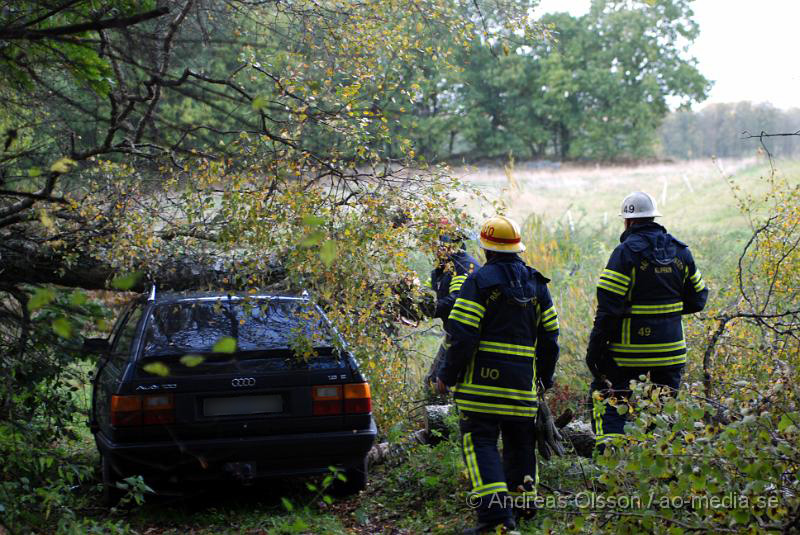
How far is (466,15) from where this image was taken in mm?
7273

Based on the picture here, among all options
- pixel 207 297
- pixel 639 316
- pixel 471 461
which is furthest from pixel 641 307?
pixel 207 297

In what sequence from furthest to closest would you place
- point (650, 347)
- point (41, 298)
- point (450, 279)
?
point (450, 279) → point (650, 347) → point (41, 298)

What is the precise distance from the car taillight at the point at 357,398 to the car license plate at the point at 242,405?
0.45m

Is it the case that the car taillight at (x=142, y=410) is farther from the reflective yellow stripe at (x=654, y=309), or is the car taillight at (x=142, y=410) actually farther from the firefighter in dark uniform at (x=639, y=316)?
the reflective yellow stripe at (x=654, y=309)

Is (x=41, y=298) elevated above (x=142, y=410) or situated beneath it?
elevated above

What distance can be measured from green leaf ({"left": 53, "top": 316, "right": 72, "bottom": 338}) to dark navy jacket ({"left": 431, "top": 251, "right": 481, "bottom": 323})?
12.9 ft

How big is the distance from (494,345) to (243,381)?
1.67 m

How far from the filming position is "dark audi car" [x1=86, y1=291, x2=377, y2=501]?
5.03m

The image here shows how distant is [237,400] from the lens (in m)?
5.18

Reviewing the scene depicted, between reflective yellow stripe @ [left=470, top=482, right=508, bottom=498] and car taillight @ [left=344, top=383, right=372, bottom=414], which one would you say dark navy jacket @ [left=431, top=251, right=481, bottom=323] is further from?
reflective yellow stripe @ [left=470, top=482, right=508, bottom=498]

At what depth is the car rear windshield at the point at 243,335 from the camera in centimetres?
522

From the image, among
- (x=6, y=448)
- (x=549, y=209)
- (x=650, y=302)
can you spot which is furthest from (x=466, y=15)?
(x=549, y=209)

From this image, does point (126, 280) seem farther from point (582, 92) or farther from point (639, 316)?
point (582, 92)

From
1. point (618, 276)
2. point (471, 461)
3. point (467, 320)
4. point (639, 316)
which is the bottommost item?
point (471, 461)
